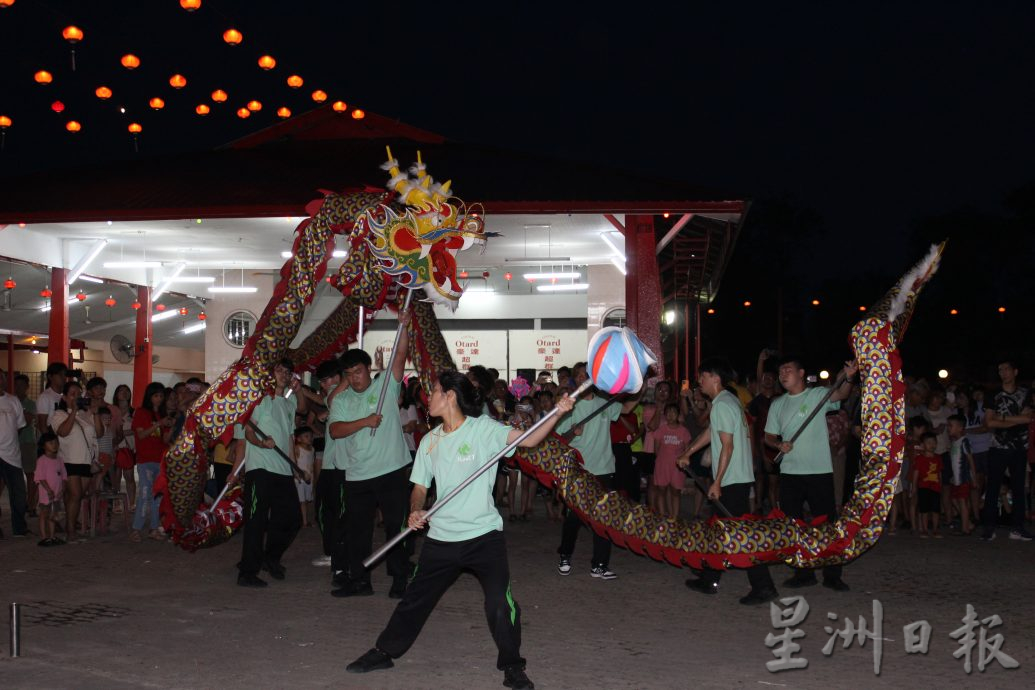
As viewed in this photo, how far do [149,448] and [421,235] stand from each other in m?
4.97

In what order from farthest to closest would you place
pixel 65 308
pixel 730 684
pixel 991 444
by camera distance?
pixel 65 308
pixel 991 444
pixel 730 684

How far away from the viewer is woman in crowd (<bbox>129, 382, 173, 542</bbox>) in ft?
36.1

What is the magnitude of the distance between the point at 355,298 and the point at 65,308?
1218 centimetres

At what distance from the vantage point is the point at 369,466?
7867 mm

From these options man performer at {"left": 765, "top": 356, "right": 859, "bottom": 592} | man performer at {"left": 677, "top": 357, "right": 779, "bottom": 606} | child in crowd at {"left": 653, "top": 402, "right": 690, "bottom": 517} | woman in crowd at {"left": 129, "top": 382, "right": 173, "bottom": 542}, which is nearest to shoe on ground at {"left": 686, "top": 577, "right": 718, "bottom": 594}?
man performer at {"left": 677, "top": 357, "right": 779, "bottom": 606}

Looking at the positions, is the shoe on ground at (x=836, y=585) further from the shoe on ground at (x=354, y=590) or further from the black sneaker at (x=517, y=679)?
the black sneaker at (x=517, y=679)

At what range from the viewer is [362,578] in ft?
25.8

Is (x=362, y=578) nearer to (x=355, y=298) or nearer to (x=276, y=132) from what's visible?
(x=355, y=298)

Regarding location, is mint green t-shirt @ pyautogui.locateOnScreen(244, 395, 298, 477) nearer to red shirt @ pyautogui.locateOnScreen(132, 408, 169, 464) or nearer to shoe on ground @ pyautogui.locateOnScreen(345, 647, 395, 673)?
red shirt @ pyautogui.locateOnScreen(132, 408, 169, 464)

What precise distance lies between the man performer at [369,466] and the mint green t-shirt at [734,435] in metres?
2.33

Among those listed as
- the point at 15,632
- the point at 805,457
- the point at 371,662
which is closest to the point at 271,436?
the point at 15,632

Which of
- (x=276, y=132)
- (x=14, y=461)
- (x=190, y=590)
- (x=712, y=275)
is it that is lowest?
(x=190, y=590)

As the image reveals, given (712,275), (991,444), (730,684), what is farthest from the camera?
(712,275)

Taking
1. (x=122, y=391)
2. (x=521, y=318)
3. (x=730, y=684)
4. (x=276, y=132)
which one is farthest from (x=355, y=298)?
(x=521, y=318)
